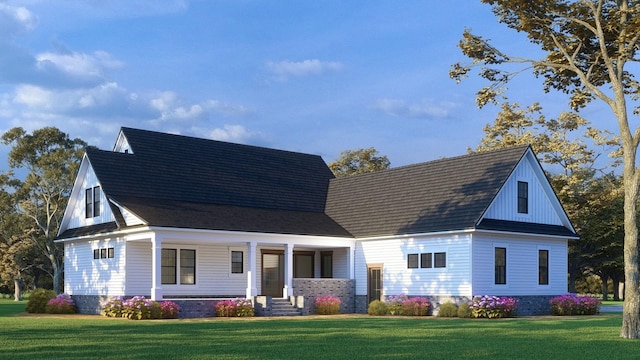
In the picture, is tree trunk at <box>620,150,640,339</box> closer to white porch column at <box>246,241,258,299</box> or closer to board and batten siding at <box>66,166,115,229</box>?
white porch column at <box>246,241,258,299</box>

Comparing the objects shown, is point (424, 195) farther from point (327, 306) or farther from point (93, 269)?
point (93, 269)

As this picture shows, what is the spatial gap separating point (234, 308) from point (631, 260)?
1616 centimetres

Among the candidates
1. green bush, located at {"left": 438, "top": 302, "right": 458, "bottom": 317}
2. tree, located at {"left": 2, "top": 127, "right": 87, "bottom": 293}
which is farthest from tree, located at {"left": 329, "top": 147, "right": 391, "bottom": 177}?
green bush, located at {"left": 438, "top": 302, "right": 458, "bottom": 317}

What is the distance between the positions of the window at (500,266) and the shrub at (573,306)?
253cm

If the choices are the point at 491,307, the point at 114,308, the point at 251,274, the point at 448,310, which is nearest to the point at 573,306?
the point at 491,307

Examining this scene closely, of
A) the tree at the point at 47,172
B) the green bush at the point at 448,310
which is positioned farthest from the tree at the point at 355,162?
the green bush at the point at 448,310

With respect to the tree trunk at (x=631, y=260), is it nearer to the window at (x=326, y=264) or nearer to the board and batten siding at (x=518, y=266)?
the board and batten siding at (x=518, y=266)

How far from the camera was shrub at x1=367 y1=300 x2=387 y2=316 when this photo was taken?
107ft

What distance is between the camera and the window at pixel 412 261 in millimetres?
33406

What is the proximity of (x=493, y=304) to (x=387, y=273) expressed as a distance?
601 cm

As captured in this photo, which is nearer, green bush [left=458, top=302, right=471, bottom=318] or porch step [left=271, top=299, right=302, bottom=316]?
green bush [left=458, top=302, right=471, bottom=318]

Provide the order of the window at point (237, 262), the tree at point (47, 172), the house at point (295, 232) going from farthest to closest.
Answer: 1. the tree at point (47, 172)
2. the window at point (237, 262)
3. the house at point (295, 232)

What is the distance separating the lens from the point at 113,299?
3097 cm

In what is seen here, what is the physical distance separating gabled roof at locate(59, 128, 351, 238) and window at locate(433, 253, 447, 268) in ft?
17.3
